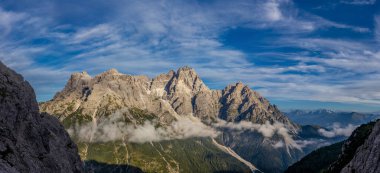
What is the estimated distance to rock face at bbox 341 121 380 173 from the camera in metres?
97.1

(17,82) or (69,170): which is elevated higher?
(17,82)

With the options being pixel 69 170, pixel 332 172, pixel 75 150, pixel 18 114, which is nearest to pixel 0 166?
pixel 18 114

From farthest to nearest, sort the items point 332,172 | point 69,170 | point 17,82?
point 332,172, point 69,170, point 17,82

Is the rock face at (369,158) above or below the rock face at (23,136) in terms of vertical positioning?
below

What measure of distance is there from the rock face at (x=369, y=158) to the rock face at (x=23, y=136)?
270ft

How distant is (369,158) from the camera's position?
102 m

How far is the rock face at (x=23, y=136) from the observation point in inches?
2616

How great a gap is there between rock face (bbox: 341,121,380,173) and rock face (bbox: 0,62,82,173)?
82.2 meters

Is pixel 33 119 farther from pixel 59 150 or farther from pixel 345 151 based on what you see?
pixel 345 151

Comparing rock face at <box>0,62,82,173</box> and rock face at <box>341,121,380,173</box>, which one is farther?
rock face at <box>341,121,380,173</box>

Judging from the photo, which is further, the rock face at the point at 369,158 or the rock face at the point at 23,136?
the rock face at the point at 369,158

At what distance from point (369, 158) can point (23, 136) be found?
9120 centimetres

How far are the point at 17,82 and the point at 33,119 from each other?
390 inches

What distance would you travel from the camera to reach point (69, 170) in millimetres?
96688
